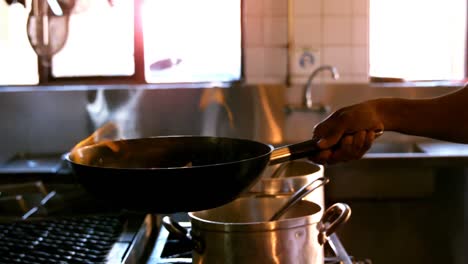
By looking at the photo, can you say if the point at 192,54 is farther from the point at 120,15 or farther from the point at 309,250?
the point at 309,250

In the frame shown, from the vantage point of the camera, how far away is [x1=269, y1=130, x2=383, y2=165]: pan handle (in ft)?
2.54

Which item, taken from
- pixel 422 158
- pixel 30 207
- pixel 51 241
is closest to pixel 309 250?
pixel 51 241

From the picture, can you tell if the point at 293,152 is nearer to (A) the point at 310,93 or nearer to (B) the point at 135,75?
(A) the point at 310,93

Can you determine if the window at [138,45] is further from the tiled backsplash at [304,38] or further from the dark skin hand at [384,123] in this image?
the dark skin hand at [384,123]

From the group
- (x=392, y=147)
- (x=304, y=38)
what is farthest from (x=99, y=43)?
(x=392, y=147)

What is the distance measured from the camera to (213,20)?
2.39 m

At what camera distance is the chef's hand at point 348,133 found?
84cm

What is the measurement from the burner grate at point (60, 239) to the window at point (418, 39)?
1585 mm

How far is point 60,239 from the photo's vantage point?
41.3 inches

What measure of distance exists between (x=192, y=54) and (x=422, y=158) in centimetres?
99

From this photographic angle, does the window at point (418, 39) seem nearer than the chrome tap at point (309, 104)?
No

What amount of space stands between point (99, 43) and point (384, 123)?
1.66 m

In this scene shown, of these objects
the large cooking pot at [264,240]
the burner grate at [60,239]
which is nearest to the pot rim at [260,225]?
the large cooking pot at [264,240]

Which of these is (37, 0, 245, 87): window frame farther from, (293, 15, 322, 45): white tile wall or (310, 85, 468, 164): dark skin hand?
(310, 85, 468, 164): dark skin hand
